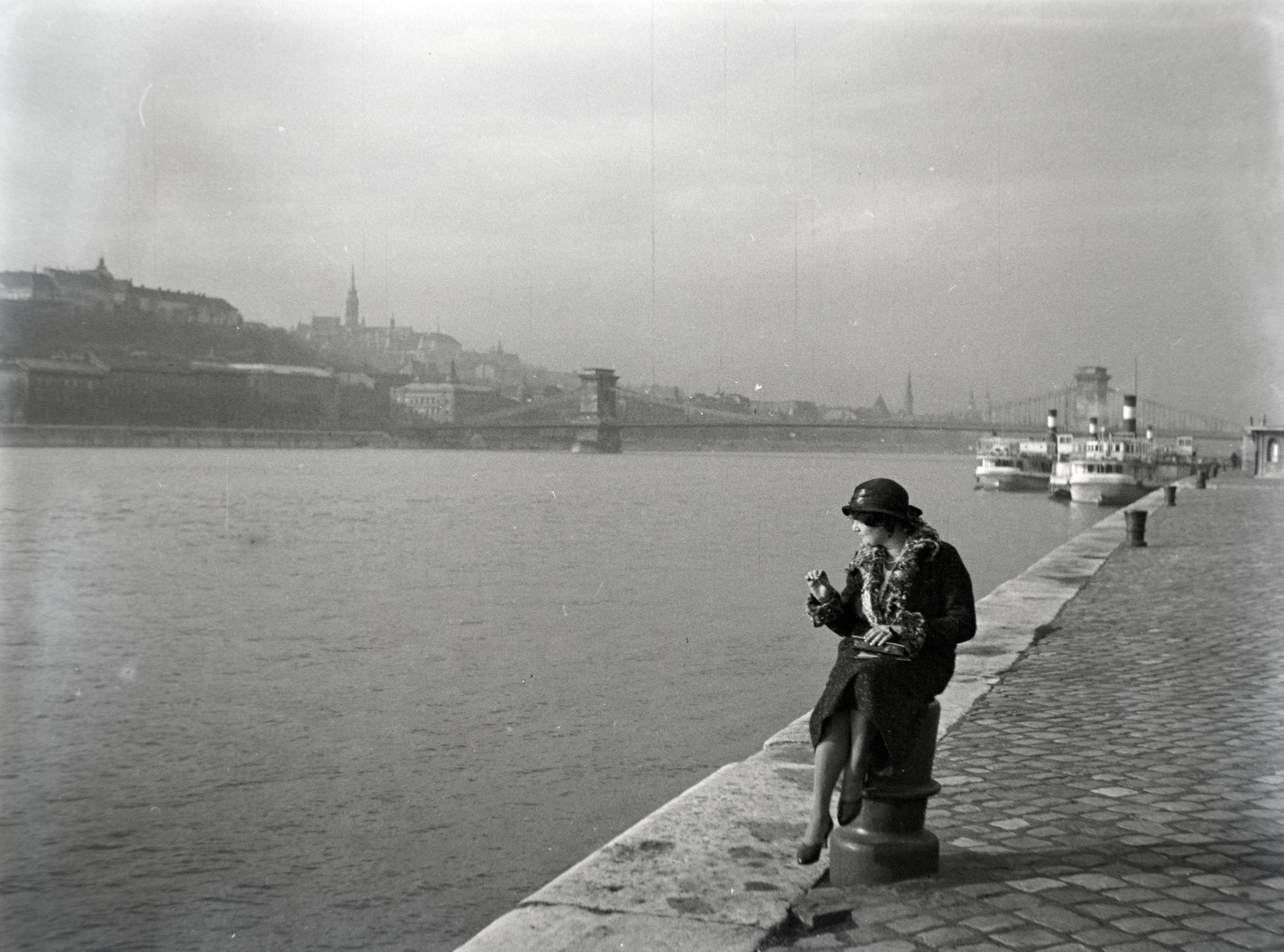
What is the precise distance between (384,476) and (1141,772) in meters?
50.4

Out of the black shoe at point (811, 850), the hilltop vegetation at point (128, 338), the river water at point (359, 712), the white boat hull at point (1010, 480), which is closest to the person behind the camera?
the black shoe at point (811, 850)

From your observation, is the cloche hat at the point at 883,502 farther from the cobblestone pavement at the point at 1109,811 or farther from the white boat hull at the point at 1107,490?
the white boat hull at the point at 1107,490

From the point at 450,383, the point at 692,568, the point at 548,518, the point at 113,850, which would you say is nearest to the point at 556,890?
the point at 113,850

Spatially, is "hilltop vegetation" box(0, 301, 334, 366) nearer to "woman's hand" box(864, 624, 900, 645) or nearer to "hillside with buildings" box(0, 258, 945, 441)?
"hillside with buildings" box(0, 258, 945, 441)

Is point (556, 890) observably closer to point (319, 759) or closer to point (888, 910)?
point (888, 910)

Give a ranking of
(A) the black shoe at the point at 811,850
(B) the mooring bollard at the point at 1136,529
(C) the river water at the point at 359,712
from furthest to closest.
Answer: (B) the mooring bollard at the point at 1136,529, (C) the river water at the point at 359,712, (A) the black shoe at the point at 811,850

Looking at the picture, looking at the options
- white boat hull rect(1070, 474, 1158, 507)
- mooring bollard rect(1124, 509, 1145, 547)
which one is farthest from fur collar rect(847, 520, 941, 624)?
white boat hull rect(1070, 474, 1158, 507)

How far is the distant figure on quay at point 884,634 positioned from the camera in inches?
115

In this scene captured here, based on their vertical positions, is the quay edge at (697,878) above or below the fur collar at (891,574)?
below

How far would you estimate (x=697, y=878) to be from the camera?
3.16 m

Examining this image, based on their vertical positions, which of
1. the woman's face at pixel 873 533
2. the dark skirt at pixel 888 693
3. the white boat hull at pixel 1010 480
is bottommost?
the white boat hull at pixel 1010 480

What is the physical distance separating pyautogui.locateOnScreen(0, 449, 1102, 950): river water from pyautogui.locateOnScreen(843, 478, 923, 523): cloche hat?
2145 millimetres

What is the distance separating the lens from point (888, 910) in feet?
9.31

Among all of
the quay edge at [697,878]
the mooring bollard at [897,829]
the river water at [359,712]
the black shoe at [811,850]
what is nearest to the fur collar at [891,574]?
the mooring bollard at [897,829]
